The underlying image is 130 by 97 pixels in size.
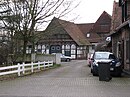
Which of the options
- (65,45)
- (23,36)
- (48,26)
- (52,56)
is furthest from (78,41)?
(23,36)

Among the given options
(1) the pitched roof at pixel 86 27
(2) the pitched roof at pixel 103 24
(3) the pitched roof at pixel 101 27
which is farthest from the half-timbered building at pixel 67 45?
(2) the pitched roof at pixel 103 24

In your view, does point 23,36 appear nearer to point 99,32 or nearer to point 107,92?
point 107,92

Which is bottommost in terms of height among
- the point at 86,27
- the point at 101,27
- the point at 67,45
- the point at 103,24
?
the point at 67,45

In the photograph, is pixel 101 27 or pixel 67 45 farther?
pixel 101 27

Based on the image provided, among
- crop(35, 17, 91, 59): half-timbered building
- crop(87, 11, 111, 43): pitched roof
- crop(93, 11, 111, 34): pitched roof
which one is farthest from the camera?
crop(93, 11, 111, 34): pitched roof

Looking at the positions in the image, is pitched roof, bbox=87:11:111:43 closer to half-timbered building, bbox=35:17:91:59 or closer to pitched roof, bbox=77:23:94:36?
pitched roof, bbox=77:23:94:36

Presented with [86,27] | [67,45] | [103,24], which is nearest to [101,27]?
[103,24]

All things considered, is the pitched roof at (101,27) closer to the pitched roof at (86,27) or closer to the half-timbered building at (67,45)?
the pitched roof at (86,27)

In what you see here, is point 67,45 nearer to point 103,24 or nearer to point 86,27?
point 86,27

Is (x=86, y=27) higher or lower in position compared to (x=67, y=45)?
higher

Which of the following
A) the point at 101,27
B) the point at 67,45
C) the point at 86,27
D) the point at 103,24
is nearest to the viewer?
the point at 67,45

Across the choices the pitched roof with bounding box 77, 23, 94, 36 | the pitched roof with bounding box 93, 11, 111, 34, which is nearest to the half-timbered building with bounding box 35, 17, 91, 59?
the pitched roof with bounding box 77, 23, 94, 36

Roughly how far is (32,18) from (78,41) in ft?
144

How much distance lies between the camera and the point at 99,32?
92.5 m
